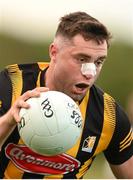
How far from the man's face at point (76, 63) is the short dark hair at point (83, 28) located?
0.06m

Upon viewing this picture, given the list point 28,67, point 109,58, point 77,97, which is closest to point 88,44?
point 77,97

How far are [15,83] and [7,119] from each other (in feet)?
3.05

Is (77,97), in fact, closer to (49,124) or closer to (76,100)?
(76,100)

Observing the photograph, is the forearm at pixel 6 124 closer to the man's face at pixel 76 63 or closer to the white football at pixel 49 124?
the white football at pixel 49 124

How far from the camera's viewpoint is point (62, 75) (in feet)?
20.5

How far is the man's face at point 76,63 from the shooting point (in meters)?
6.09

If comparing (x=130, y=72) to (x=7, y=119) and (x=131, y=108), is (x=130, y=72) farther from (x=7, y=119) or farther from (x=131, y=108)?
(x=7, y=119)

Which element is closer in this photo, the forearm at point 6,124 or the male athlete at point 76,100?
the forearm at point 6,124

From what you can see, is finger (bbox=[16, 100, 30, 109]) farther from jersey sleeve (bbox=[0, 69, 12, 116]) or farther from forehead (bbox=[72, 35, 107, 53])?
forehead (bbox=[72, 35, 107, 53])

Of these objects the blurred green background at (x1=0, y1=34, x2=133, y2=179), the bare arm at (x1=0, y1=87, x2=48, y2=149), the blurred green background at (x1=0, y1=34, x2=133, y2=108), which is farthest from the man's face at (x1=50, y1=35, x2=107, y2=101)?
the blurred green background at (x1=0, y1=34, x2=133, y2=108)

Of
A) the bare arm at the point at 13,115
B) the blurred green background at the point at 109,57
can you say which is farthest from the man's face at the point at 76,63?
the blurred green background at the point at 109,57

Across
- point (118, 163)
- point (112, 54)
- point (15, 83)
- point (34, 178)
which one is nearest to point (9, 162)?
point (34, 178)

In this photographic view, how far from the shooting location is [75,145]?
6.59 meters

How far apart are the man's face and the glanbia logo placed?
24.7 inches
